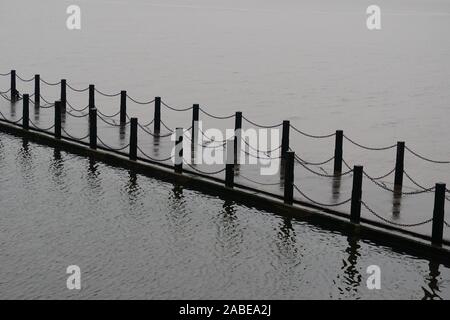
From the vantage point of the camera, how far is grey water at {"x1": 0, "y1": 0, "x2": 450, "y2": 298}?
13383mm

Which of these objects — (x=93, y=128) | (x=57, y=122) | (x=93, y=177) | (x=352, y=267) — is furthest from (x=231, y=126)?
(x=352, y=267)

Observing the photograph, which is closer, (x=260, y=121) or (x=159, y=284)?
(x=159, y=284)

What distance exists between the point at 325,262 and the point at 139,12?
17471 cm

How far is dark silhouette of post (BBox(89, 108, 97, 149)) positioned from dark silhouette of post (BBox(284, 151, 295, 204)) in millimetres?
7358

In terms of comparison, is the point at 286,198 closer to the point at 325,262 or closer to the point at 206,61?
the point at 325,262

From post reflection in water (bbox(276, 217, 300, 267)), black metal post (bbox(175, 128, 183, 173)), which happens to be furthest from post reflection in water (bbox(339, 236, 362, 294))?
black metal post (bbox(175, 128, 183, 173))

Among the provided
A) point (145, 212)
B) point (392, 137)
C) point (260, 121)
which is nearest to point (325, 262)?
point (145, 212)

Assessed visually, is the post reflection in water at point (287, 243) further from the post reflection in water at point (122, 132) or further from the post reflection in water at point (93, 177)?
the post reflection in water at point (122, 132)

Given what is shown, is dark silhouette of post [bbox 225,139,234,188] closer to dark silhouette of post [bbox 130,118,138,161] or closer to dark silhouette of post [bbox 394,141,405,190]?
dark silhouette of post [bbox 130,118,138,161]

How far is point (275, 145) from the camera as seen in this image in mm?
28234

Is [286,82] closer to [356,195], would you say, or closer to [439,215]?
[356,195]

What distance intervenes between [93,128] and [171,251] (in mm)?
8633

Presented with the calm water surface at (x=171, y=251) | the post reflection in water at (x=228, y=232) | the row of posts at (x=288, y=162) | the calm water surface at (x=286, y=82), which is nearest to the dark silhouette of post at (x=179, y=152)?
the row of posts at (x=288, y=162)

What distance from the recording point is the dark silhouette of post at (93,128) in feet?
73.0
